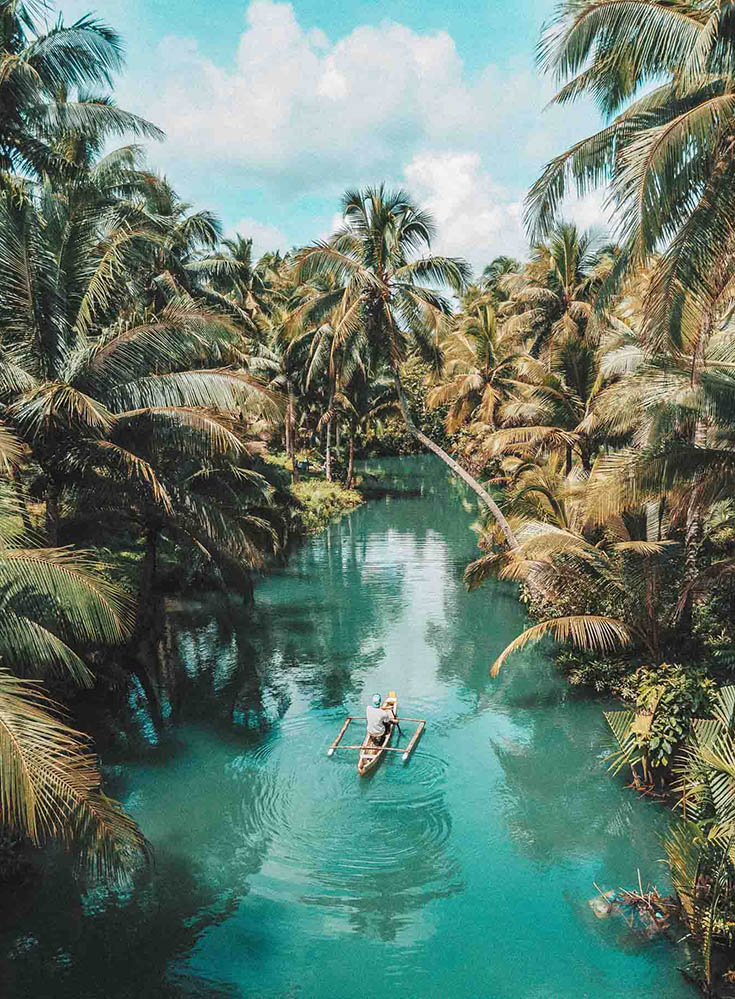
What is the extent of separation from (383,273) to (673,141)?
34.8ft

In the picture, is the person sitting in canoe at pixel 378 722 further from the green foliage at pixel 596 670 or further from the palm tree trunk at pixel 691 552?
the palm tree trunk at pixel 691 552

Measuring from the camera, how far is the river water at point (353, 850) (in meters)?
6.98

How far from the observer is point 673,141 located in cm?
743

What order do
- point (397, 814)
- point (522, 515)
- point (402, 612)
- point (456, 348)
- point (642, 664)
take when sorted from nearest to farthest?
point (397, 814) → point (642, 664) → point (522, 515) → point (402, 612) → point (456, 348)

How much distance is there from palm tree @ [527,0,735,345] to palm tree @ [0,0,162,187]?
7.02 meters

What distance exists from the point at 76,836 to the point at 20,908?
9.66 ft

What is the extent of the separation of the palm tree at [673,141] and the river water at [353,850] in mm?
6277

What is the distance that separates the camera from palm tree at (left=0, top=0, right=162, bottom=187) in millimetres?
10984

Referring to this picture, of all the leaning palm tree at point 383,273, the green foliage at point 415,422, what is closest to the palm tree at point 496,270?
the green foliage at point 415,422

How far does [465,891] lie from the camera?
820 centimetres

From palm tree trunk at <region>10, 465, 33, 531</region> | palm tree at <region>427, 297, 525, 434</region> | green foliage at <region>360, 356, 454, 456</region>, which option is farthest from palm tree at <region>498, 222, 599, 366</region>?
green foliage at <region>360, 356, 454, 456</region>

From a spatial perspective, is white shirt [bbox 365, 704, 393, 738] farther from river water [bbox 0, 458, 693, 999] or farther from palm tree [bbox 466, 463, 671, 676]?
palm tree [bbox 466, 463, 671, 676]

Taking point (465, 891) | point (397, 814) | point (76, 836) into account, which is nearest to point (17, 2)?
point (76, 836)

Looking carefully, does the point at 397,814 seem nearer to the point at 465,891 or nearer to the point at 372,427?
the point at 465,891
